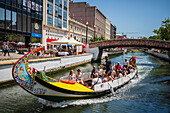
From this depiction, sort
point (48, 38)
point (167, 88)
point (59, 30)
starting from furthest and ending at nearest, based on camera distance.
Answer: point (59, 30), point (48, 38), point (167, 88)

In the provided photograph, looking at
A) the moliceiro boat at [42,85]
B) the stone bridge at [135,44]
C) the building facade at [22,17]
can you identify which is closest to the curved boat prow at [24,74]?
the moliceiro boat at [42,85]

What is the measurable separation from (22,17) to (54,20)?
11497mm

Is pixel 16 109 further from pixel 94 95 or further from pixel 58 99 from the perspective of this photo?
pixel 94 95

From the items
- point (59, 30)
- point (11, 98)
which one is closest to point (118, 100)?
point (11, 98)

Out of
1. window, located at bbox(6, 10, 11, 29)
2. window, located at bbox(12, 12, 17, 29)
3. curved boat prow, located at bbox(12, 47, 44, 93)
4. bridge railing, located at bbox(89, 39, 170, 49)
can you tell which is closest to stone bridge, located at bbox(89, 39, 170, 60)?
bridge railing, located at bbox(89, 39, 170, 49)

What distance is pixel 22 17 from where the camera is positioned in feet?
106

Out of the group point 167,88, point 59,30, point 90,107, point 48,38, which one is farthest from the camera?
point 59,30

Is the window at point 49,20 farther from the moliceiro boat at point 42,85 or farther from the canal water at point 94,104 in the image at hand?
the moliceiro boat at point 42,85

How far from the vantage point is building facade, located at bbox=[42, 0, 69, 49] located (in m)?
39.3

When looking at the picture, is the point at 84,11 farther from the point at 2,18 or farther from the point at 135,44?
the point at 2,18

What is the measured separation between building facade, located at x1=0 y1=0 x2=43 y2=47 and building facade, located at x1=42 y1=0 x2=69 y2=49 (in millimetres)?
1753

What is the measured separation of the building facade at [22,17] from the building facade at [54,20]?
69.0 inches

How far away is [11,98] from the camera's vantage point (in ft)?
37.3

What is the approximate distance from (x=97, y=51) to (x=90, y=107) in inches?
1237
